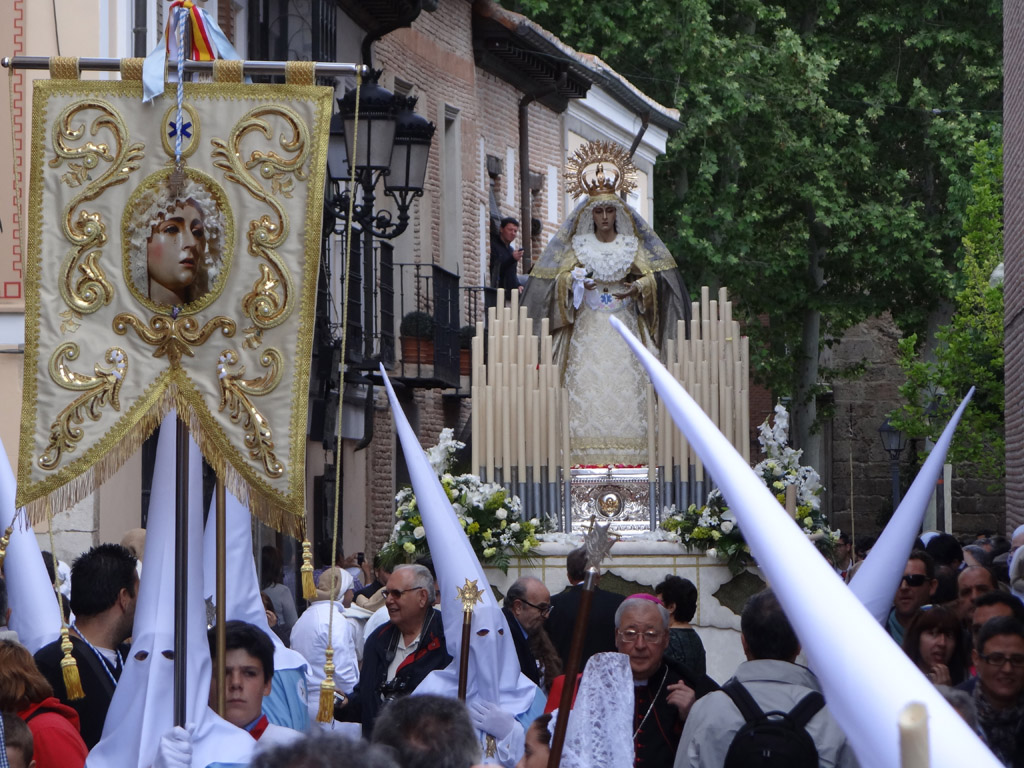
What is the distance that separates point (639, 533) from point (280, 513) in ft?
22.7

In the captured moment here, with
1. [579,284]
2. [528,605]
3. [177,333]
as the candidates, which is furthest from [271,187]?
[579,284]

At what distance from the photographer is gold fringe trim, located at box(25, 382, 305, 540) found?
5.46 meters

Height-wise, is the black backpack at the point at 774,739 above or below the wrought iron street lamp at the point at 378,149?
below

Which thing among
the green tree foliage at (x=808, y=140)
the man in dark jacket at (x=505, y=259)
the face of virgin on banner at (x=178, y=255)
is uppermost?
the green tree foliage at (x=808, y=140)

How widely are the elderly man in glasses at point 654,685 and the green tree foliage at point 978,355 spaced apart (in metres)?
15.4

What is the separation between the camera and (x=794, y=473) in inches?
450

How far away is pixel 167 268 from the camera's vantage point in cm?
565

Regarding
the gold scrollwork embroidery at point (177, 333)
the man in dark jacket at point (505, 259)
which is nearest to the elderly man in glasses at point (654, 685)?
the gold scrollwork embroidery at point (177, 333)

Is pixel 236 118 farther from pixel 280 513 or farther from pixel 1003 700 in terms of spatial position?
pixel 1003 700

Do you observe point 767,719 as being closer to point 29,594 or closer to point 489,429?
point 29,594

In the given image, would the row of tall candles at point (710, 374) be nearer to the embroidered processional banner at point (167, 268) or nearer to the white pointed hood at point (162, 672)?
the embroidered processional banner at point (167, 268)

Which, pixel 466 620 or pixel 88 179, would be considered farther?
pixel 88 179

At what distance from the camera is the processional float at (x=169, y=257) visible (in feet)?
18.2

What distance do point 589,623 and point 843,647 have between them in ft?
17.0
